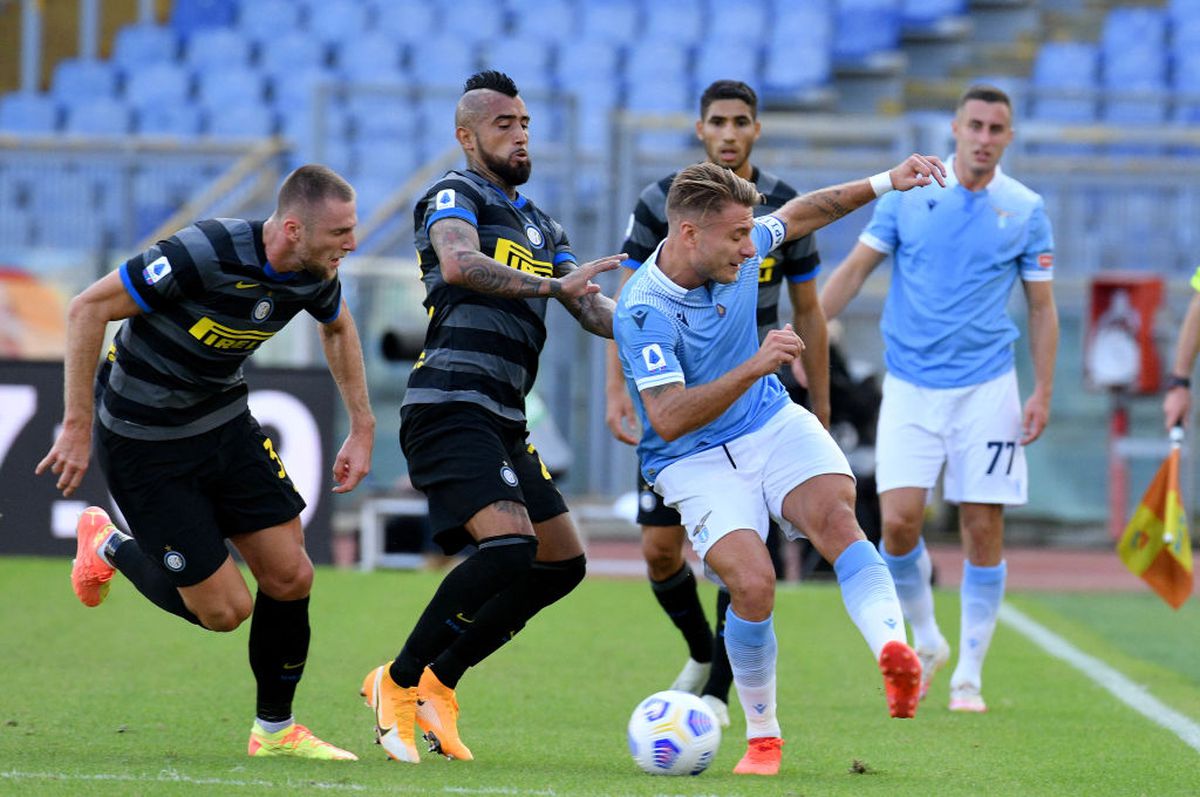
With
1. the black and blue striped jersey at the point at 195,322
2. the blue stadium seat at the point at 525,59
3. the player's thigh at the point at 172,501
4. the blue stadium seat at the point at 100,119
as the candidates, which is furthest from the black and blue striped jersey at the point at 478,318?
the blue stadium seat at the point at 100,119

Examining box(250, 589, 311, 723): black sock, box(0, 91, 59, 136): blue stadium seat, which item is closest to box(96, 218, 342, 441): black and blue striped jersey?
box(250, 589, 311, 723): black sock

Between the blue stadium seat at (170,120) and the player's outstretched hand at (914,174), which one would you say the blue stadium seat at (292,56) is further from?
the player's outstretched hand at (914,174)

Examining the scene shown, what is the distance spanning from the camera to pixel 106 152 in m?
16.1

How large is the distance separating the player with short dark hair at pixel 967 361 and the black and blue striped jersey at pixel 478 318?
6.21 ft

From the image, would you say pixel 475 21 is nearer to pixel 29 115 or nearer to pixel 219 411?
pixel 29 115

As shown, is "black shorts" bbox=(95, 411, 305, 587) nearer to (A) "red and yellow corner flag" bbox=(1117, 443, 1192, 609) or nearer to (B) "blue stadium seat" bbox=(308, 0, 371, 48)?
(A) "red and yellow corner flag" bbox=(1117, 443, 1192, 609)

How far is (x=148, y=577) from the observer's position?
6262 millimetres

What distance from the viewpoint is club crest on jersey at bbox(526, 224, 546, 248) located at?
242 inches

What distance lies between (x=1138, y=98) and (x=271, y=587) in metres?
11.2

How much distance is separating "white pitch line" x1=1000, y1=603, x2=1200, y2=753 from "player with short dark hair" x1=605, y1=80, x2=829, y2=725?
1.73 m

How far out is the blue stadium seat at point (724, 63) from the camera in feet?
64.4

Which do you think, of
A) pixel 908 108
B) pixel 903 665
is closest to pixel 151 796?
pixel 903 665

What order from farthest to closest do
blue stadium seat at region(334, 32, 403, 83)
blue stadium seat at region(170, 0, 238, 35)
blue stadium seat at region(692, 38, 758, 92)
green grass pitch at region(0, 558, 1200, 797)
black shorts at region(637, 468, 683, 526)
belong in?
blue stadium seat at region(170, 0, 238, 35) → blue stadium seat at region(334, 32, 403, 83) → blue stadium seat at region(692, 38, 758, 92) → black shorts at region(637, 468, 683, 526) → green grass pitch at region(0, 558, 1200, 797)

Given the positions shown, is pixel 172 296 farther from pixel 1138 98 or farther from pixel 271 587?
pixel 1138 98
